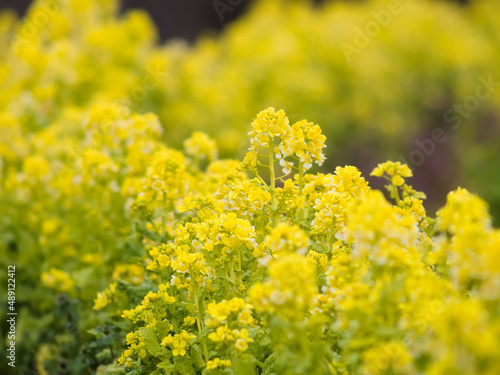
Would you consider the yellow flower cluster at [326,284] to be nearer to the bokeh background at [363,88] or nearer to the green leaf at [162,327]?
the green leaf at [162,327]

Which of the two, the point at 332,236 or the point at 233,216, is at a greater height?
the point at 332,236

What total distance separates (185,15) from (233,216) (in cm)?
1135

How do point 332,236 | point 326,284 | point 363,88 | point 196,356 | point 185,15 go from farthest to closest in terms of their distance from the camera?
point 185,15
point 363,88
point 332,236
point 196,356
point 326,284

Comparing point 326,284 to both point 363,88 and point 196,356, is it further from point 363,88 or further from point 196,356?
point 363,88

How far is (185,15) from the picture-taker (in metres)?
12.2

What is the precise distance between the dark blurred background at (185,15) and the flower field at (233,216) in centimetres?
462

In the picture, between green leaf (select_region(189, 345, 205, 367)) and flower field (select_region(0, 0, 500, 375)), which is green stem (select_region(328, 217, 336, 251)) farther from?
green leaf (select_region(189, 345, 205, 367))

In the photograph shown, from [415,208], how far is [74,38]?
515cm

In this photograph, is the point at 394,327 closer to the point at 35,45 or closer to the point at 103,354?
the point at 103,354

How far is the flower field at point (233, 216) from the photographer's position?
1.28 metres

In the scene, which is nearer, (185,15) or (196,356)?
(196,356)

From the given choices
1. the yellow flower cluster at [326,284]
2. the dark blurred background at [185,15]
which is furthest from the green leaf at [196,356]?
the dark blurred background at [185,15]

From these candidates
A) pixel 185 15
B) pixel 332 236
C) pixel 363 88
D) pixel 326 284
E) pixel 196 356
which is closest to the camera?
pixel 326 284

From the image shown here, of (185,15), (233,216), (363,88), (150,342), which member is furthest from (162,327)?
(185,15)
